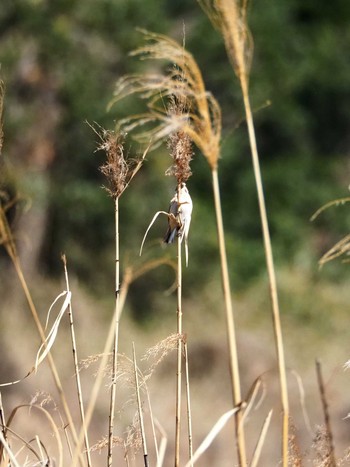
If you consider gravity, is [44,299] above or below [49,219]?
below

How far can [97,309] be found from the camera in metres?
7.21

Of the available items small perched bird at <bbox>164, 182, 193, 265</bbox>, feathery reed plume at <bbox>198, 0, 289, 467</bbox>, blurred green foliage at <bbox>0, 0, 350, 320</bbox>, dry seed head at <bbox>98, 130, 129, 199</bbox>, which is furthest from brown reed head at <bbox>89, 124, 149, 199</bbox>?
blurred green foliage at <bbox>0, 0, 350, 320</bbox>

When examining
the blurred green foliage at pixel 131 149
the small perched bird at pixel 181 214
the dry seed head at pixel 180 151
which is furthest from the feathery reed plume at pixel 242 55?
the blurred green foliage at pixel 131 149

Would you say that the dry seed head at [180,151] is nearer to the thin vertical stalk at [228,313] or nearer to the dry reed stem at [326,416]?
the thin vertical stalk at [228,313]

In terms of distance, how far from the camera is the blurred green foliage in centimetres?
727

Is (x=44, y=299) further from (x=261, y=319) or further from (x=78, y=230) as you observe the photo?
(x=261, y=319)

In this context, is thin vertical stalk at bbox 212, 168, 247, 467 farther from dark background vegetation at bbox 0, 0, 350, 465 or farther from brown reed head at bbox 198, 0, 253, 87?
dark background vegetation at bbox 0, 0, 350, 465

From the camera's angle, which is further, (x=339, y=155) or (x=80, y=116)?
(x=339, y=155)

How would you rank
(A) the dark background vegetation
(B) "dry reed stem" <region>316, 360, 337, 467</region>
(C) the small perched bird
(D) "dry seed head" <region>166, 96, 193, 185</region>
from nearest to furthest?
(B) "dry reed stem" <region>316, 360, 337, 467</region>, (D) "dry seed head" <region>166, 96, 193, 185</region>, (C) the small perched bird, (A) the dark background vegetation

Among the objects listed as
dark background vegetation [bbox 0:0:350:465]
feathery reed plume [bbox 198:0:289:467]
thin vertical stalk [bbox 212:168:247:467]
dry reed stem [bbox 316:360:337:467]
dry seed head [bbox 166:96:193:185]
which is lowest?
dry reed stem [bbox 316:360:337:467]

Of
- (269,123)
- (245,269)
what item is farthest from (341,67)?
(245,269)

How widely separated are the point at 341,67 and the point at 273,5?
78 centimetres

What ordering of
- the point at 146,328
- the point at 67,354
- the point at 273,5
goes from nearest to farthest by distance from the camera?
the point at 67,354, the point at 146,328, the point at 273,5

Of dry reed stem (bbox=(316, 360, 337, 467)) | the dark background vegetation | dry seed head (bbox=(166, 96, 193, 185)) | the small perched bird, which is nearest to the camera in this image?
dry reed stem (bbox=(316, 360, 337, 467))
